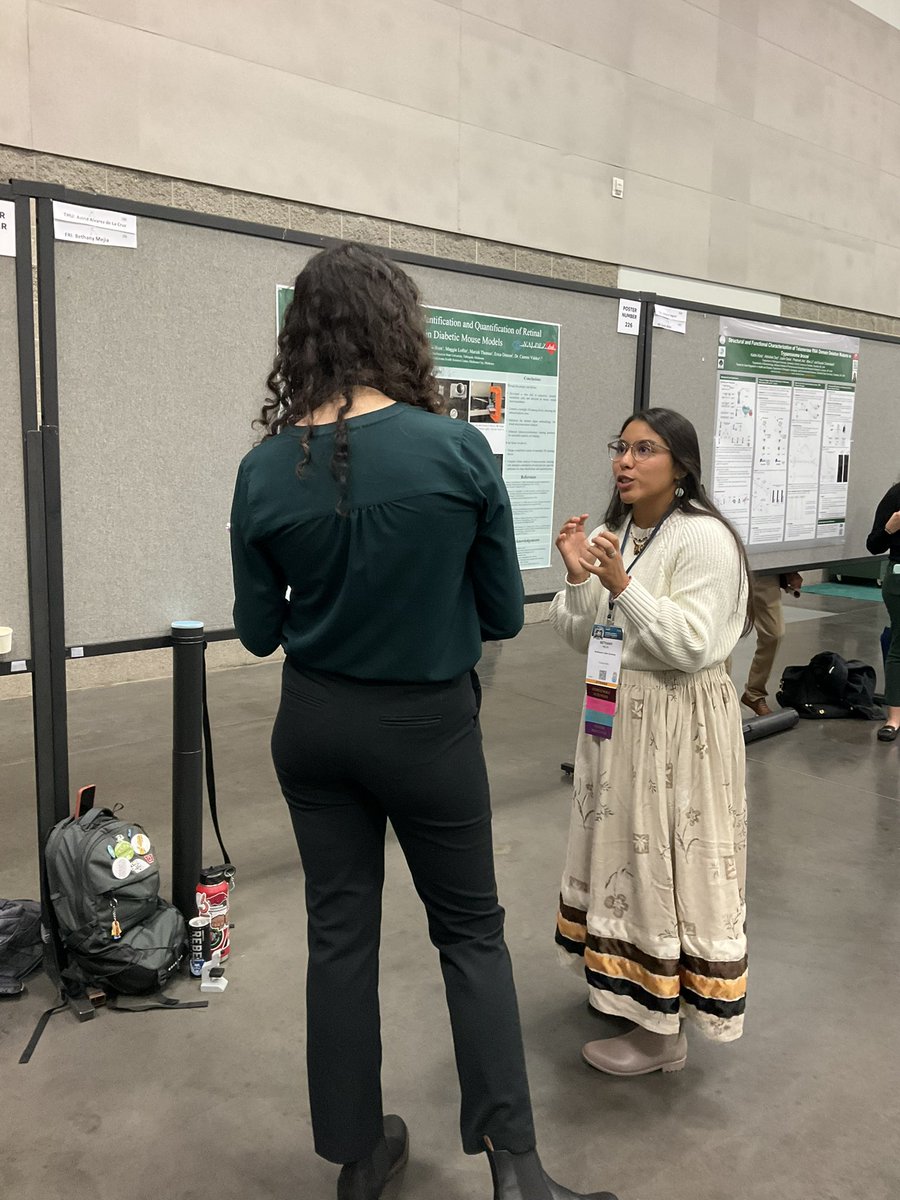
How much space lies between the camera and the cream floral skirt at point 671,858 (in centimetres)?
199

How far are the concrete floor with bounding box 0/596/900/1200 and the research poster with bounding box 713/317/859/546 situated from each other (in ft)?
4.37

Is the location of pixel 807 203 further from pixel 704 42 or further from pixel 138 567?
pixel 138 567

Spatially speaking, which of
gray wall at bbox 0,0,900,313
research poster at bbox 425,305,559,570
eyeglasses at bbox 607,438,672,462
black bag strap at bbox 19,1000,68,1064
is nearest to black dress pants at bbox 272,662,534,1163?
eyeglasses at bbox 607,438,672,462

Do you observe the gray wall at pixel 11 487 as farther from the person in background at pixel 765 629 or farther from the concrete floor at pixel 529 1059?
the person in background at pixel 765 629

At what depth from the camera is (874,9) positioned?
883 centimetres

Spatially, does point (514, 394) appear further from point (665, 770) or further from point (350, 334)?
point (350, 334)

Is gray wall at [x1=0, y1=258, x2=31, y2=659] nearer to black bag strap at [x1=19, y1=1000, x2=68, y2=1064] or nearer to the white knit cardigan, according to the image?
black bag strap at [x1=19, y1=1000, x2=68, y2=1064]

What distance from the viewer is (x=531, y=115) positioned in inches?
255

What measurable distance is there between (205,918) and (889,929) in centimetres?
198

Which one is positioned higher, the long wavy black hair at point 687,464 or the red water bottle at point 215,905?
the long wavy black hair at point 687,464

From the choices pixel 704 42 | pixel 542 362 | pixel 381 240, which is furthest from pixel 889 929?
pixel 704 42

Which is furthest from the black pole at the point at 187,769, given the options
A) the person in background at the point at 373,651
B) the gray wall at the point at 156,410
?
the person in background at the point at 373,651

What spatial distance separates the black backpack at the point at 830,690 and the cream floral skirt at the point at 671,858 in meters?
3.36

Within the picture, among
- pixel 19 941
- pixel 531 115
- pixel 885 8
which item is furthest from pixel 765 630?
pixel 885 8
